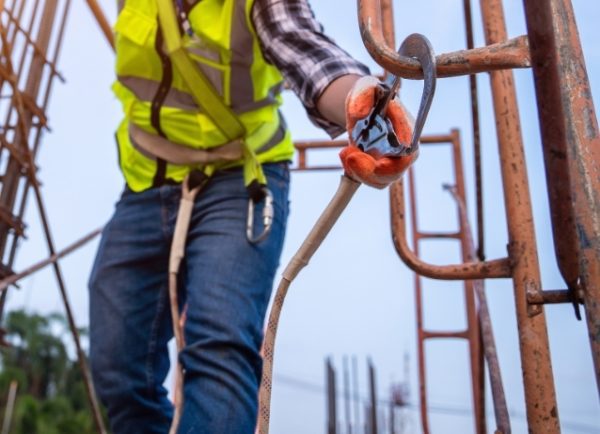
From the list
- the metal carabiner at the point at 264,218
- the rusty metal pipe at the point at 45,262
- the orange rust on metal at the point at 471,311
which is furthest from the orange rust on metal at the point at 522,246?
the rusty metal pipe at the point at 45,262

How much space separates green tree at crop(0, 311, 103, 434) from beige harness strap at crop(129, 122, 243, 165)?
2930 cm

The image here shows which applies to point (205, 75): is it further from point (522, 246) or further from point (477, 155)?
point (522, 246)

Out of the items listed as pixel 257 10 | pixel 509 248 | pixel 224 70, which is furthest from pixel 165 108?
pixel 509 248

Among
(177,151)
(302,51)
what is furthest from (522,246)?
(177,151)

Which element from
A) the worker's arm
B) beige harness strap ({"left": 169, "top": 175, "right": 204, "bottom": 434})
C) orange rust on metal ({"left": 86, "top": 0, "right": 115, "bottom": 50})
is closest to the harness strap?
beige harness strap ({"left": 169, "top": 175, "right": 204, "bottom": 434})

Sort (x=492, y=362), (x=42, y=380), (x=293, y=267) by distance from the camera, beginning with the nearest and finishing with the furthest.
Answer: (x=293, y=267)
(x=492, y=362)
(x=42, y=380)

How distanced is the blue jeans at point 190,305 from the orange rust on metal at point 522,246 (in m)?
0.57

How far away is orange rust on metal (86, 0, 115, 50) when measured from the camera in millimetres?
2725

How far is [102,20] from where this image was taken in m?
2.76

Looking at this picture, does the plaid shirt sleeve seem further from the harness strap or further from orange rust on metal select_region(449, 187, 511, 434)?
orange rust on metal select_region(449, 187, 511, 434)

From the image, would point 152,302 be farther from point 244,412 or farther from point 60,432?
point 60,432

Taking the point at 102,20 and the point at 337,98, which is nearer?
the point at 337,98

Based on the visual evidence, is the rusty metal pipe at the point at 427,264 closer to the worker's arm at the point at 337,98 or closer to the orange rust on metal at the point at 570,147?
the worker's arm at the point at 337,98

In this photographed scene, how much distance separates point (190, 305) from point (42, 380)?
36330mm
